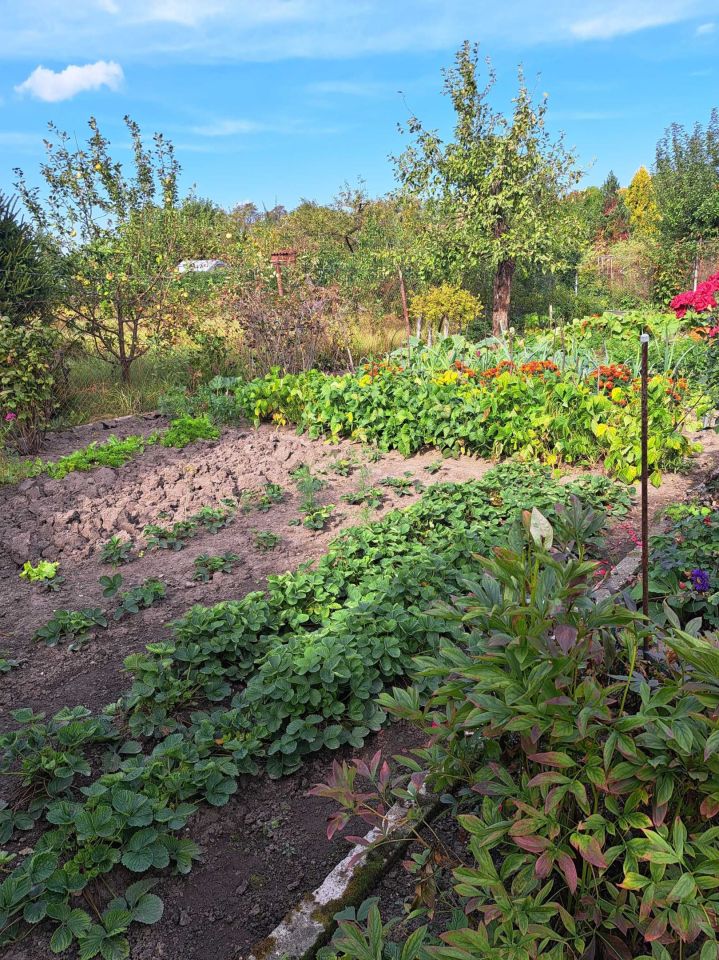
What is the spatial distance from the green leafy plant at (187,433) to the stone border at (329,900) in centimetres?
500

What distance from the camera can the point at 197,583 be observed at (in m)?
3.87

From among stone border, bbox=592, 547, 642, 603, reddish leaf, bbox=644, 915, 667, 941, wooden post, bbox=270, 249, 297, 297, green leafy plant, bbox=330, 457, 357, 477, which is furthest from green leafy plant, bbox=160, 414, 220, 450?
reddish leaf, bbox=644, 915, 667, 941

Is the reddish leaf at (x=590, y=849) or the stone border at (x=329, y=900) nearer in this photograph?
the reddish leaf at (x=590, y=849)

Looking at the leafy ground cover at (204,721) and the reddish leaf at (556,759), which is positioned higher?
the reddish leaf at (556,759)

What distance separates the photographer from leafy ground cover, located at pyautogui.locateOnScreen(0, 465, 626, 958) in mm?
1887

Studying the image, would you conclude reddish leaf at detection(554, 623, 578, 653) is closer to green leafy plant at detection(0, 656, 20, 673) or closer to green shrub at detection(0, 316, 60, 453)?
green leafy plant at detection(0, 656, 20, 673)

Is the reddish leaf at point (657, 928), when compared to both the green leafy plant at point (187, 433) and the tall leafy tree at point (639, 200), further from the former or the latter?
the tall leafy tree at point (639, 200)

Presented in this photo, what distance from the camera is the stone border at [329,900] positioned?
1.70 metres

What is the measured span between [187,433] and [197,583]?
2.99 m

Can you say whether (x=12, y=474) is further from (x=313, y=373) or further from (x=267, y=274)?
(x=267, y=274)

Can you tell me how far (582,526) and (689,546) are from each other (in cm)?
185

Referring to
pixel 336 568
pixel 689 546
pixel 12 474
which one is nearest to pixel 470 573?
pixel 336 568

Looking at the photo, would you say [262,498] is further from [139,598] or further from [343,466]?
[139,598]

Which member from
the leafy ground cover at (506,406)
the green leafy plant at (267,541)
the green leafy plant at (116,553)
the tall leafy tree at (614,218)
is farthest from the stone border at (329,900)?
the tall leafy tree at (614,218)
